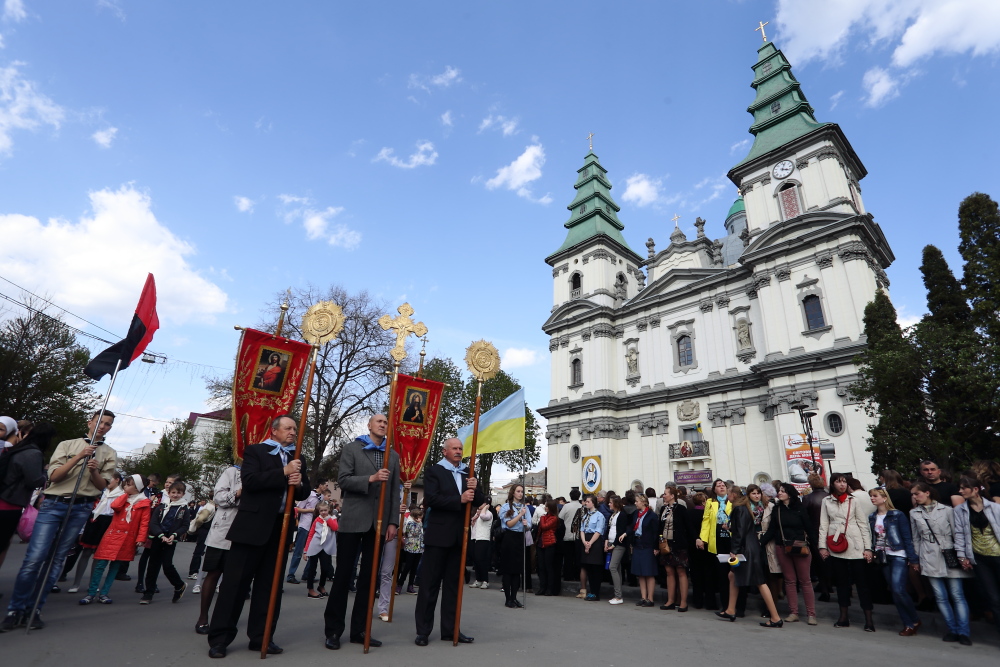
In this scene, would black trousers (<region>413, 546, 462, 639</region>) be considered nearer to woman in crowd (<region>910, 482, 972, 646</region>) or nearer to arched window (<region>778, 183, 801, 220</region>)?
woman in crowd (<region>910, 482, 972, 646</region>)

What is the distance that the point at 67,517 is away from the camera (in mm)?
5176

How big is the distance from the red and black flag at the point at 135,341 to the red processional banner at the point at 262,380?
1.32 m

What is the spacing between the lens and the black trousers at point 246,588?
4211 mm

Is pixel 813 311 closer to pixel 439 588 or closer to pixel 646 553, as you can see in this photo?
pixel 646 553

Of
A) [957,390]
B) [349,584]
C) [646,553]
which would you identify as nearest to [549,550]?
[646,553]

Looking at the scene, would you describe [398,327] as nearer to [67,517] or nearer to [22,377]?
[67,517]

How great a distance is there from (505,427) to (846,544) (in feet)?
15.7

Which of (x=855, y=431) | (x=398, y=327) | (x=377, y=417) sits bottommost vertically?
(x=377, y=417)

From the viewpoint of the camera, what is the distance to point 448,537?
5281 mm

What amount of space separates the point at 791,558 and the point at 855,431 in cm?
1816

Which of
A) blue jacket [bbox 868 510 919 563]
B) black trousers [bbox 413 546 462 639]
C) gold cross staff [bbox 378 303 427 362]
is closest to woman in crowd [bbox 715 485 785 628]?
blue jacket [bbox 868 510 919 563]

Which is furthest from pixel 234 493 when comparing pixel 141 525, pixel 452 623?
pixel 452 623

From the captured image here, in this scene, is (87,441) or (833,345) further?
(833,345)

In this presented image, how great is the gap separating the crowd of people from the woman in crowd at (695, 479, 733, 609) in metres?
0.02
